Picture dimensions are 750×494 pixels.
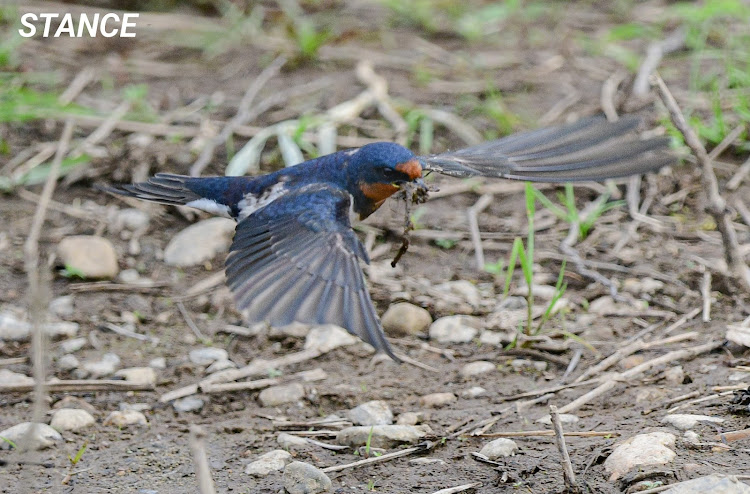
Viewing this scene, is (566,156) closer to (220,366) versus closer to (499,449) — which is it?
(499,449)

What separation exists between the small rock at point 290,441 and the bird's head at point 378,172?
3.23ft

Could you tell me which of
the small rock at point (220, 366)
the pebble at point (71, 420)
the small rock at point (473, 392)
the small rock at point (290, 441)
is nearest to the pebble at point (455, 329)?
the small rock at point (473, 392)

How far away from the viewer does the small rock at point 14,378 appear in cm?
→ 331

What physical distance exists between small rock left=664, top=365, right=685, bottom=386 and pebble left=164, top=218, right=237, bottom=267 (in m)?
2.05

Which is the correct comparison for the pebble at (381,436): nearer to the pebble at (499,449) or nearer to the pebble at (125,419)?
the pebble at (499,449)

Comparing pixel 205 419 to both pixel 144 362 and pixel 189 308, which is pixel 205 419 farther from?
pixel 189 308

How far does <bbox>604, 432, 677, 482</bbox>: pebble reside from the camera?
2.35 meters

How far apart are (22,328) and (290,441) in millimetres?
1405

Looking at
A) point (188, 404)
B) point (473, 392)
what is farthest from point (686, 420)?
point (188, 404)

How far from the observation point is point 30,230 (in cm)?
443

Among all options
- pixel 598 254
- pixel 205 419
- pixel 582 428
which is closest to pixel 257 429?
pixel 205 419

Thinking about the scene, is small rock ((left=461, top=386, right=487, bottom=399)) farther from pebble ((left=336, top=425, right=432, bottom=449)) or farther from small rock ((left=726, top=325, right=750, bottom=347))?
small rock ((left=726, top=325, right=750, bottom=347))

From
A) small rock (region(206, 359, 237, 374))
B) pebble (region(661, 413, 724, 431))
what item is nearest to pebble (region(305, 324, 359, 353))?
small rock (region(206, 359, 237, 374))

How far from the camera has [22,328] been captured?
3.69 metres
